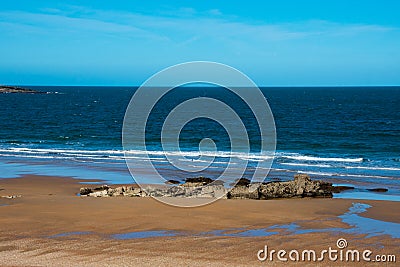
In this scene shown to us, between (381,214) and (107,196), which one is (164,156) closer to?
(107,196)

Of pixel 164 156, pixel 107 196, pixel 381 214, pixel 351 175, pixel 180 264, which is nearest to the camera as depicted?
pixel 180 264

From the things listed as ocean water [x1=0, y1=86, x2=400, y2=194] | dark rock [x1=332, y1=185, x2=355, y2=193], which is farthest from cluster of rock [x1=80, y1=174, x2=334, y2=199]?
ocean water [x1=0, y1=86, x2=400, y2=194]

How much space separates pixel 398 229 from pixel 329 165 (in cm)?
1702

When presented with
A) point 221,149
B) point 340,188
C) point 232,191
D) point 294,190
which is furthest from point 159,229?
point 221,149

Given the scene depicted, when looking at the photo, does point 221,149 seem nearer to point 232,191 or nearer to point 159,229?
point 232,191

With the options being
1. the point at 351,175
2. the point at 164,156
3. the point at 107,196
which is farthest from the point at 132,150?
the point at 107,196

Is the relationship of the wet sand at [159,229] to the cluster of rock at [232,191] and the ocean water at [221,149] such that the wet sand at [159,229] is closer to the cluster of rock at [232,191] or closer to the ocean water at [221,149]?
the cluster of rock at [232,191]

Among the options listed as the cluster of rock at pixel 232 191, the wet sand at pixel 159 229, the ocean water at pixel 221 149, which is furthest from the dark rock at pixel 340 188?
the wet sand at pixel 159 229

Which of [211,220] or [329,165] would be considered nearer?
[211,220]

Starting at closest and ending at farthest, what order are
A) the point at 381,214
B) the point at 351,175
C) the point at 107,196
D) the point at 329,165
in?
1. the point at 381,214
2. the point at 107,196
3. the point at 351,175
4. the point at 329,165

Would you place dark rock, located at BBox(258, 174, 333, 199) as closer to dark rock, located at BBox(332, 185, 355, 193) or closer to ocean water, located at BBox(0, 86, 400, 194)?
dark rock, located at BBox(332, 185, 355, 193)

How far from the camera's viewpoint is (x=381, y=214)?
16078 millimetres

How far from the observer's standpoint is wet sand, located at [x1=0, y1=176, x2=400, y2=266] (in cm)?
1088

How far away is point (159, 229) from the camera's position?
44.3 feet
